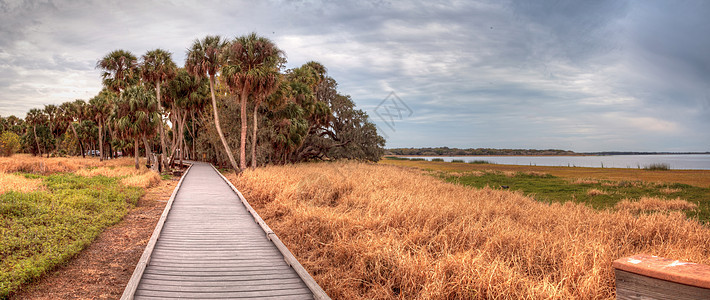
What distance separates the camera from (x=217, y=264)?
647 centimetres

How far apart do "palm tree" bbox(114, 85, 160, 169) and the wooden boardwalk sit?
23.5 metres

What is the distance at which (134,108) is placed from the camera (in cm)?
2964

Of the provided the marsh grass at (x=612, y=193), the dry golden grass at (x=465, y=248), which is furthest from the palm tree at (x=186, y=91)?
the marsh grass at (x=612, y=193)

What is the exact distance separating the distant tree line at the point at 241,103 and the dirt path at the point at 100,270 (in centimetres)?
1555

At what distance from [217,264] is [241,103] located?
796 inches

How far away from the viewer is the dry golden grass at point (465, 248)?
5242 mm

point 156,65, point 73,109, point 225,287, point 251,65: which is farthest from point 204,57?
point 73,109

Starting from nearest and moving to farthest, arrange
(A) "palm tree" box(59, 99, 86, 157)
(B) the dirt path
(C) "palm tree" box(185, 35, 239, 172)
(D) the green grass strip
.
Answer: (B) the dirt path, (D) the green grass strip, (C) "palm tree" box(185, 35, 239, 172), (A) "palm tree" box(59, 99, 86, 157)

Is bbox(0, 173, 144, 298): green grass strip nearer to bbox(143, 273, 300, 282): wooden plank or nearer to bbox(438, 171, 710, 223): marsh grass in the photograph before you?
bbox(143, 273, 300, 282): wooden plank

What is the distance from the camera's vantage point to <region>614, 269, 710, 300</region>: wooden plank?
1670 millimetres

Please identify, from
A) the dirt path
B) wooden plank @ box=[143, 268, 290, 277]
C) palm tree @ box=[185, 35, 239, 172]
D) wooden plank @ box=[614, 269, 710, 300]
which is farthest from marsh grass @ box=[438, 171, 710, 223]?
palm tree @ box=[185, 35, 239, 172]

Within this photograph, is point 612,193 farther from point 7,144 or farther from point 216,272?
point 7,144

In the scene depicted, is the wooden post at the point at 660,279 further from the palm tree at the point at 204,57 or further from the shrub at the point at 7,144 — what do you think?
the shrub at the point at 7,144

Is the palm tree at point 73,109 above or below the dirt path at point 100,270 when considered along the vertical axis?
above
